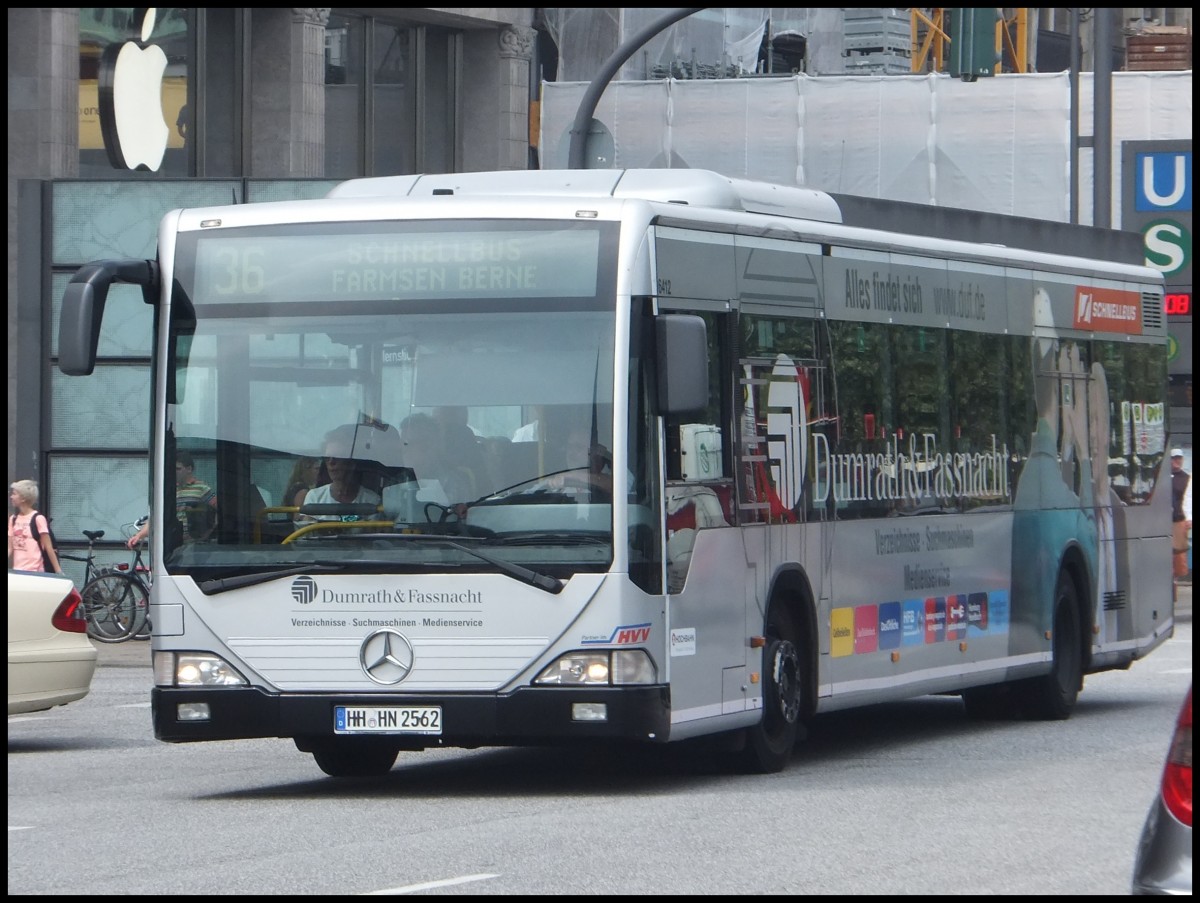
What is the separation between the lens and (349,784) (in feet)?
39.3

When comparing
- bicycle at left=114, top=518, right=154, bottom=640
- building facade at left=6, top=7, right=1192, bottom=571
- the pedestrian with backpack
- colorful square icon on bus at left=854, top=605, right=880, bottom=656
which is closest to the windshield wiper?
colorful square icon on bus at left=854, top=605, right=880, bottom=656

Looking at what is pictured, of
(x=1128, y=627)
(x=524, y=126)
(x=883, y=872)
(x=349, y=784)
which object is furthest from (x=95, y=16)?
(x=883, y=872)


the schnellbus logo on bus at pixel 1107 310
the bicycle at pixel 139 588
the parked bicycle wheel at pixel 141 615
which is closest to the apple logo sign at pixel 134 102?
the bicycle at pixel 139 588

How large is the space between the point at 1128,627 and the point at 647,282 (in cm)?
730

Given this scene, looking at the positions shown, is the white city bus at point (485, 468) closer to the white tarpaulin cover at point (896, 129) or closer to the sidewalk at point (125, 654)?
the sidewalk at point (125, 654)

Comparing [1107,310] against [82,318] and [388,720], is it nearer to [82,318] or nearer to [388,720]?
[388,720]

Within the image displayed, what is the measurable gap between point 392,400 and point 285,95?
22.0 meters

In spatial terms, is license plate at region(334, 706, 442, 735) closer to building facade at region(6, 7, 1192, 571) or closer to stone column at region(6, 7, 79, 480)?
building facade at region(6, 7, 1192, 571)

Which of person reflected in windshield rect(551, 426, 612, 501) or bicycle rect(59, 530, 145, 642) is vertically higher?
person reflected in windshield rect(551, 426, 612, 501)

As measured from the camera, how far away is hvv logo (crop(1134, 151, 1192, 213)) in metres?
36.6

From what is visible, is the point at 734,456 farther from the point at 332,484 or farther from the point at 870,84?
the point at 870,84

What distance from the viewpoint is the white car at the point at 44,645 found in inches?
548

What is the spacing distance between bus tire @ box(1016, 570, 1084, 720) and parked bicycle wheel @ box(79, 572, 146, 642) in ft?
33.9

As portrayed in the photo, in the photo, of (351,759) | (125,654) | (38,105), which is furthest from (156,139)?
(351,759)
